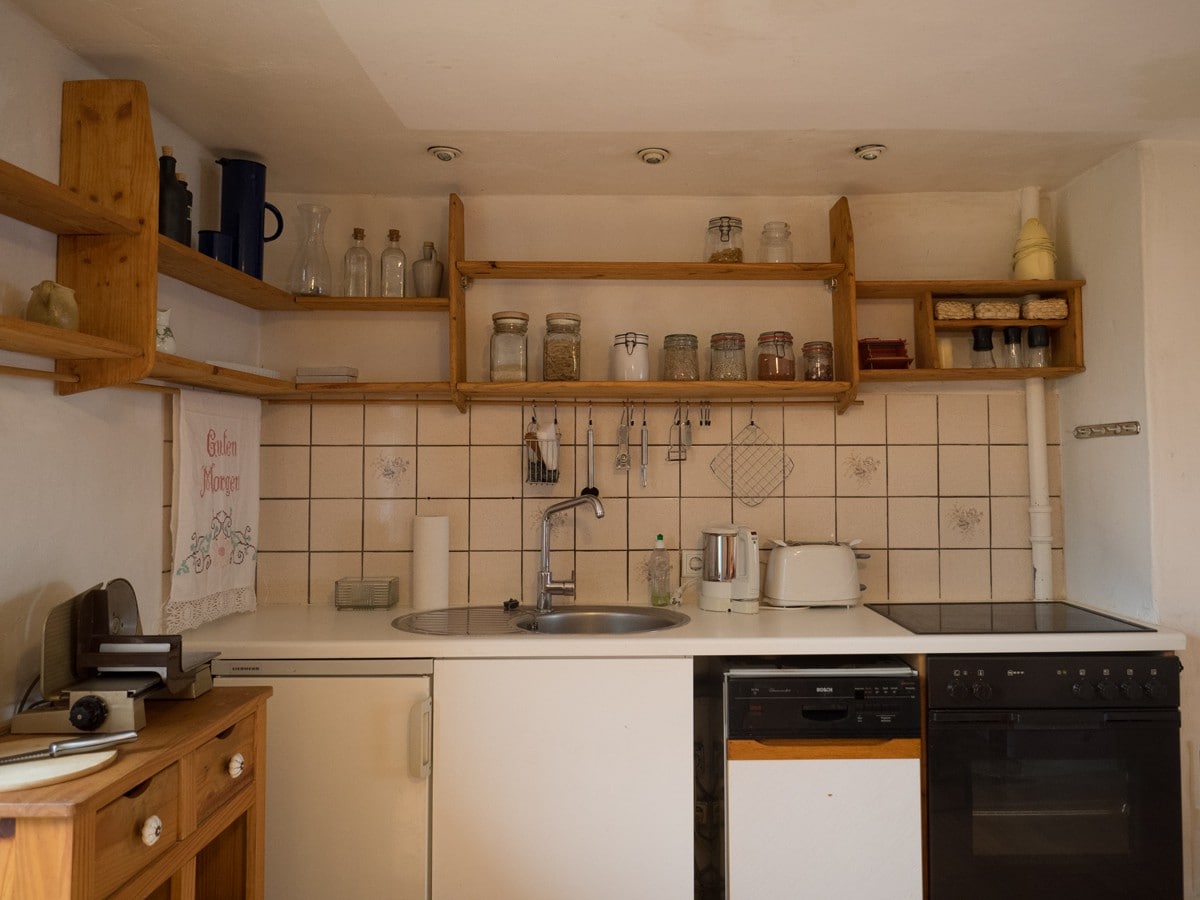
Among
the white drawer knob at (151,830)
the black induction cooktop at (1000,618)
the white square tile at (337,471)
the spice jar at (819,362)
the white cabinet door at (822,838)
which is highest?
the spice jar at (819,362)

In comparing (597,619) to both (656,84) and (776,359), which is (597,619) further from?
(656,84)

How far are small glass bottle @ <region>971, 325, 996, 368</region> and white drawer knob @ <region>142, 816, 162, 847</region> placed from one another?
2419 mm

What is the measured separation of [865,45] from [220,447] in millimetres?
1921

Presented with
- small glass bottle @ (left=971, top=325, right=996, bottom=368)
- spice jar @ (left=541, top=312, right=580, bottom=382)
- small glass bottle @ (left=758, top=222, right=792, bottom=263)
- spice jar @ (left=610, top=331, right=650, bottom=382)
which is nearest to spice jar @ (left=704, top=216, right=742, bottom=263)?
small glass bottle @ (left=758, top=222, right=792, bottom=263)

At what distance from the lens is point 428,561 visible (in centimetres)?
245

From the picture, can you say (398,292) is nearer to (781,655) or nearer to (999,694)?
(781,655)

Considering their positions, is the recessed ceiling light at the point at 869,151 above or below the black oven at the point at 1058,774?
above

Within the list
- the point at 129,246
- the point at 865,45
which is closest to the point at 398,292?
the point at 129,246

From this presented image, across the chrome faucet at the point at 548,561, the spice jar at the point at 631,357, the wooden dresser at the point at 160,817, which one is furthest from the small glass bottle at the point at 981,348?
the wooden dresser at the point at 160,817

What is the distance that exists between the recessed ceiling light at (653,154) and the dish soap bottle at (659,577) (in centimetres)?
111

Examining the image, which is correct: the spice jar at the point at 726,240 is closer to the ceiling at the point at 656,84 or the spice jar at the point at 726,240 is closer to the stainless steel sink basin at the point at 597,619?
the ceiling at the point at 656,84

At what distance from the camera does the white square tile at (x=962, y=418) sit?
2645 millimetres

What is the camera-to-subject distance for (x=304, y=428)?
8.55ft

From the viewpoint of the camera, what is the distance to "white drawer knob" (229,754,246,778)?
1578mm
